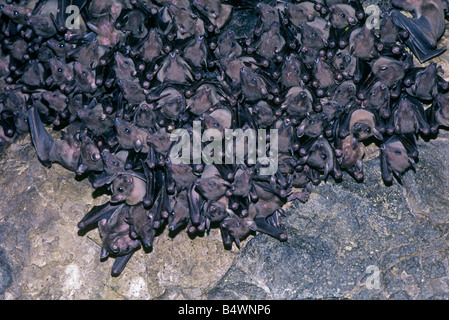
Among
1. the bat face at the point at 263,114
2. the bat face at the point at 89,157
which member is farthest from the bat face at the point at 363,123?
the bat face at the point at 89,157

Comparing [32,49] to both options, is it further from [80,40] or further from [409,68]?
[409,68]

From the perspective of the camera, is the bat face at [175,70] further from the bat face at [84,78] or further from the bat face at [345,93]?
the bat face at [345,93]

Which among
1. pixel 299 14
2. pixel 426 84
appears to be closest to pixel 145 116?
pixel 299 14

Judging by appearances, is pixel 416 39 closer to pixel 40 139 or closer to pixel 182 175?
pixel 182 175

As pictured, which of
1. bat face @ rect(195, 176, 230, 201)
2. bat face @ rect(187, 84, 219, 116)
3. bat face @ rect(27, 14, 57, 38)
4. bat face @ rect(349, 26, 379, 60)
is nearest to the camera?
bat face @ rect(195, 176, 230, 201)

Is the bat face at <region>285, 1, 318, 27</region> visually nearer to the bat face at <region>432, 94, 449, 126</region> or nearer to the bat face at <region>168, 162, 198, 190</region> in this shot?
the bat face at <region>432, 94, 449, 126</region>

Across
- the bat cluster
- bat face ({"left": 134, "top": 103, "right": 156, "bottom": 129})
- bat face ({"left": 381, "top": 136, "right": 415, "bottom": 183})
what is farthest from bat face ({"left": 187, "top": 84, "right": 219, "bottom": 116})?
bat face ({"left": 381, "top": 136, "right": 415, "bottom": 183})

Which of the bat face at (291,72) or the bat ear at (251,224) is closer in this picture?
the bat ear at (251,224)
